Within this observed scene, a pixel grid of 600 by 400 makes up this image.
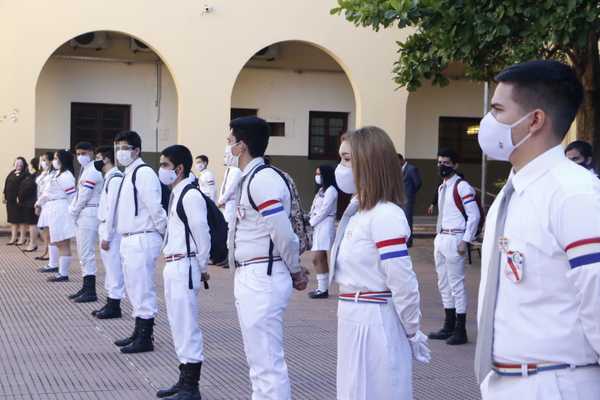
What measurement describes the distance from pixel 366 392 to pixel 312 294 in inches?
326

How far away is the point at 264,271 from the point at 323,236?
23.0 ft

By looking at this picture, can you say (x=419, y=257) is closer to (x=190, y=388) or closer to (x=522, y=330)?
(x=190, y=388)

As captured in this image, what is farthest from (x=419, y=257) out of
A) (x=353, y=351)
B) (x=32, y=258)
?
(x=353, y=351)

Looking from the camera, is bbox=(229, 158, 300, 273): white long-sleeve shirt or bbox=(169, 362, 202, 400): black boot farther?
bbox=(169, 362, 202, 400): black boot

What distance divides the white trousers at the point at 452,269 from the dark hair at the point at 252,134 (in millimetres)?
3997

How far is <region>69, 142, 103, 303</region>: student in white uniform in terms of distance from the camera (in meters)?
11.9

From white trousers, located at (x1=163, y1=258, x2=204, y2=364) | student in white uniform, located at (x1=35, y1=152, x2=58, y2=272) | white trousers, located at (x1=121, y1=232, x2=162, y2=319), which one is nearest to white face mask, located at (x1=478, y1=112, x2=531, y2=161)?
white trousers, located at (x1=163, y1=258, x2=204, y2=364)

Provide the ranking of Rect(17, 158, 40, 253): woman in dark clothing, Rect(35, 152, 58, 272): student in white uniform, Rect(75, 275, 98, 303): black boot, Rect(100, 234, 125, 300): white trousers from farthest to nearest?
Rect(17, 158, 40, 253): woman in dark clothing
Rect(35, 152, 58, 272): student in white uniform
Rect(75, 275, 98, 303): black boot
Rect(100, 234, 125, 300): white trousers

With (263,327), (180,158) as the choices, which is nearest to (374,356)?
(263,327)

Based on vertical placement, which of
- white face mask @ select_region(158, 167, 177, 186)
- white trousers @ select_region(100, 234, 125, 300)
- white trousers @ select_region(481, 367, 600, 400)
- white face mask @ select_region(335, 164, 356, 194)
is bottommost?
white trousers @ select_region(100, 234, 125, 300)

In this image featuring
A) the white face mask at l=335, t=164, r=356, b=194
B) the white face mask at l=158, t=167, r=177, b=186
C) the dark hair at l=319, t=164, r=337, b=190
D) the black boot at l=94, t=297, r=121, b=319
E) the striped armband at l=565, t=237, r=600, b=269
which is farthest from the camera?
the dark hair at l=319, t=164, r=337, b=190

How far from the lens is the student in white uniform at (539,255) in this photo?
9.77ft

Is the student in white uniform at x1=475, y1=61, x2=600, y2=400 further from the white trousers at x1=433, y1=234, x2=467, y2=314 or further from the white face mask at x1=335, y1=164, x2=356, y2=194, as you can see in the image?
the white trousers at x1=433, y1=234, x2=467, y2=314

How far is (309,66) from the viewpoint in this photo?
2561 cm
